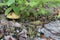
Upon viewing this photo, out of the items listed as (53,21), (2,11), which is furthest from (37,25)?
(2,11)

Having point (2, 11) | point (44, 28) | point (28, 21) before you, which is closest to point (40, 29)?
point (44, 28)

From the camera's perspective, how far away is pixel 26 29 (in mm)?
2068

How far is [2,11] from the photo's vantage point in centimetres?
230

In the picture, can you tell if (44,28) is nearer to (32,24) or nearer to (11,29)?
(32,24)

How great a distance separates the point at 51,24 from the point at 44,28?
4.0 inches

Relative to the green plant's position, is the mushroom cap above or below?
below

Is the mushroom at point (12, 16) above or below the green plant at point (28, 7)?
below

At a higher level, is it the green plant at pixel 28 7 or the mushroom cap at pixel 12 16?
the green plant at pixel 28 7

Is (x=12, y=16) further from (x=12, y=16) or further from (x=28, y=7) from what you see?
(x=28, y=7)

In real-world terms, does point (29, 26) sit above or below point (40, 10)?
below

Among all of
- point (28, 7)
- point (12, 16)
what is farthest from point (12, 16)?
point (28, 7)

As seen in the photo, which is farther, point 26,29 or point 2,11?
A: point 2,11

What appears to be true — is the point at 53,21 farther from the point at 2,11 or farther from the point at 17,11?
the point at 2,11

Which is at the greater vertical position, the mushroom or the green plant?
the green plant
